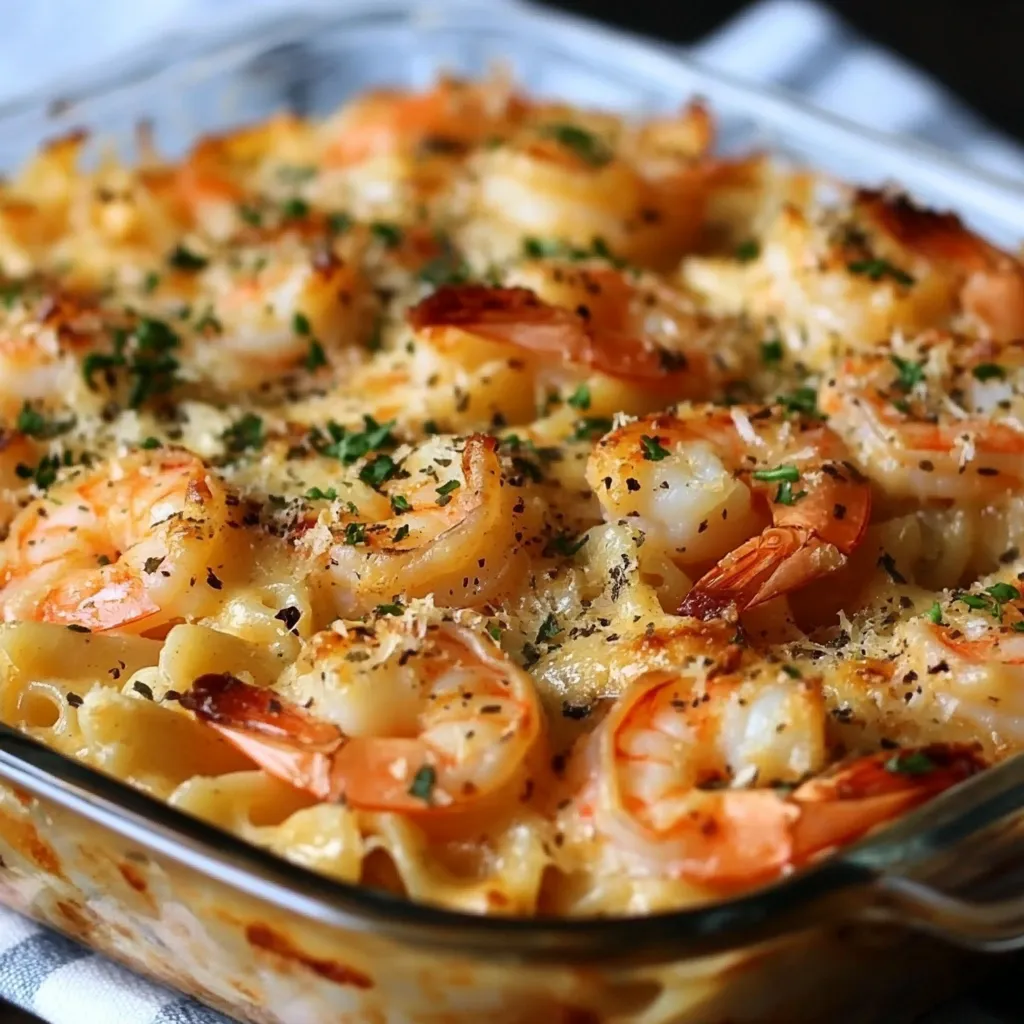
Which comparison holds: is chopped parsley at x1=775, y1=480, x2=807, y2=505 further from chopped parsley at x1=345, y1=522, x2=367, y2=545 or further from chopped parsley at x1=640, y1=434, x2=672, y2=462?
chopped parsley at x1=345, y1=522, x2=367, y2=545

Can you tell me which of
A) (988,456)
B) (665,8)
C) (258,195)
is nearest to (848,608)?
(988,456)

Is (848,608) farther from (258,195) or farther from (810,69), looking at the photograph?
(810,69)

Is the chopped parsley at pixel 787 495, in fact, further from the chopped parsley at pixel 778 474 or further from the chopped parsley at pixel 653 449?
the chopped parsley at pixel 653 449

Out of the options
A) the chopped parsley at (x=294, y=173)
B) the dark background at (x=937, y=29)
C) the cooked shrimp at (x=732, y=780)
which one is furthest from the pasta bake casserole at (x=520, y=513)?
the dark background at (x=937, y=29)

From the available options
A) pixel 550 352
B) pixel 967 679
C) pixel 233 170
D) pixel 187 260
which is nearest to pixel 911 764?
pixel 967 679

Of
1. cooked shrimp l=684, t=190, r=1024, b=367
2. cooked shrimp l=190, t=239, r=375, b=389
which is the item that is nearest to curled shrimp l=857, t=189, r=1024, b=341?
cooked shrimp l=684, t=190, r=1024, b=367

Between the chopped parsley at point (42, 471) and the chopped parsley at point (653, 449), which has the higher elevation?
the chopped parsley at point (42, 471)

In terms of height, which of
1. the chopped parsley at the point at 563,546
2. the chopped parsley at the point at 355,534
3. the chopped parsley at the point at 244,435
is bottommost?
the chopped parsley at the point at 563,546
